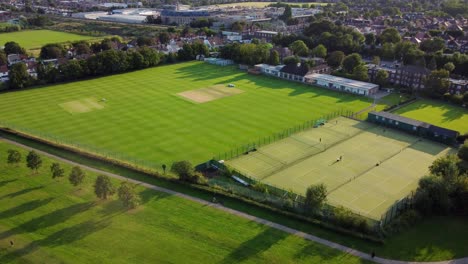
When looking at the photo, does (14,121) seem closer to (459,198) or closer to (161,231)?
Result: (161,231)

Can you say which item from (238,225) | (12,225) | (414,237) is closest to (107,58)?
(12,225)

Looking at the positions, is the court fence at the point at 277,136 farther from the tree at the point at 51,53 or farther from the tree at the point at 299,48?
the tree at the point at 51,53

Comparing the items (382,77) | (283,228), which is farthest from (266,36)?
(283,228)

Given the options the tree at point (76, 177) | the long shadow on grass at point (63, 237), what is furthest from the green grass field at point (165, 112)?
the long shadow on grass at point (63, 237)

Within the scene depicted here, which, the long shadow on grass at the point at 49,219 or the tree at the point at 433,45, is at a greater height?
the tree at the point at 433,45

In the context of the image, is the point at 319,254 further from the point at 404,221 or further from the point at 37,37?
the point at 37,37
